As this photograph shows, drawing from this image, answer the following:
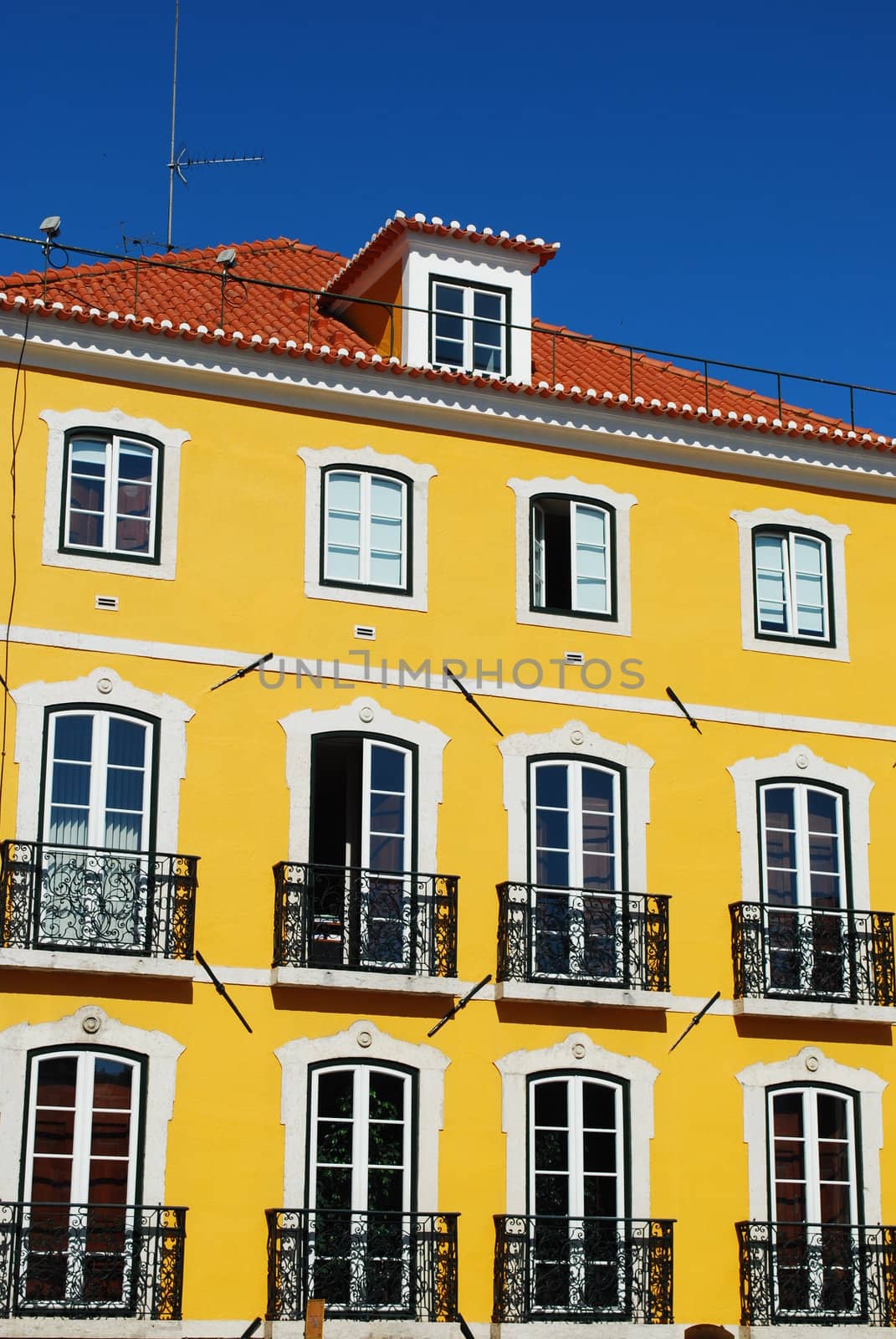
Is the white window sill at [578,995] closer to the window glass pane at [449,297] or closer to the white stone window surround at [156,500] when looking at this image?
the white stone window surround at [156,500]

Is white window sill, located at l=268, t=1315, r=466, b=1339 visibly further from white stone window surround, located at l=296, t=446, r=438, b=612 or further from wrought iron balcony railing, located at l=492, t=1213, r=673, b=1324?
white stone window surround, located at l=296, t=446, r=438, b=612

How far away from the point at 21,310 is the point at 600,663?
25.5ft

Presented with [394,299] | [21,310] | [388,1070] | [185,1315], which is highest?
[394,299]

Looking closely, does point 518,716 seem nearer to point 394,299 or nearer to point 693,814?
point 693,814

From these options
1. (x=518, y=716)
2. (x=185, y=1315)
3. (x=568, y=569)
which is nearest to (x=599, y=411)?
(x=568, y=569)

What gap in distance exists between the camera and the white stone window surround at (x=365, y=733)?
22.9 metres

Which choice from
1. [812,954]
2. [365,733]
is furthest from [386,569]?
[812,954]

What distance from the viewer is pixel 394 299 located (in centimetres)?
2639

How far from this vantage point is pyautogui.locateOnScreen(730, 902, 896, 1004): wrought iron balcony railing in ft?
79.5

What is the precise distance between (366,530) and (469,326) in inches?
138

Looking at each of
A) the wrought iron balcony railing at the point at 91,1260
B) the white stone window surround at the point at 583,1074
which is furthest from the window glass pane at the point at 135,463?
the wrought iron balcony railing at the point at 91,1260

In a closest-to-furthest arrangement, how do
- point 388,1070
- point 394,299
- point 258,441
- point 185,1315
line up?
point 185,1315 < point 388,1070 < point 258,441 < point 394,299

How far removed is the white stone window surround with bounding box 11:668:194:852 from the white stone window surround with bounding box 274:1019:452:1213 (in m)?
2.62

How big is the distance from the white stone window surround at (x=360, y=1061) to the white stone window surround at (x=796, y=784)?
457 centimetres
